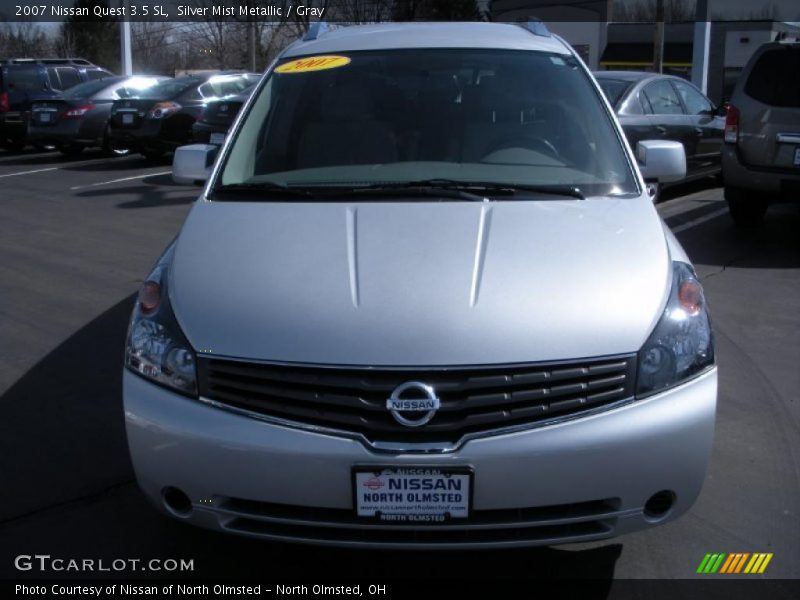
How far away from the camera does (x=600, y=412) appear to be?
2961 millimetres

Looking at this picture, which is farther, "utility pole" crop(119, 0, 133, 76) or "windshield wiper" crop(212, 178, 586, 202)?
"utility pole" crop(119, 0, 133, 76)

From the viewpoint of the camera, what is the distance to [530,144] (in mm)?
4375

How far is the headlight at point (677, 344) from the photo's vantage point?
3043 millimetres

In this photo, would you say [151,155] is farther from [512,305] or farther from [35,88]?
[512,305]

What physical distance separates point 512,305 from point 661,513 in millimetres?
812

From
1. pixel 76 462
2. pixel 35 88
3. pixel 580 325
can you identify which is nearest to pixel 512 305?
pixel 580 325

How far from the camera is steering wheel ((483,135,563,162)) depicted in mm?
4336

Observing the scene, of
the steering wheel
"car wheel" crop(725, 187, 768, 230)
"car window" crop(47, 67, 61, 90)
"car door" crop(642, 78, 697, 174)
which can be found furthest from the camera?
"car window" crop(47, 67, 61, 90)

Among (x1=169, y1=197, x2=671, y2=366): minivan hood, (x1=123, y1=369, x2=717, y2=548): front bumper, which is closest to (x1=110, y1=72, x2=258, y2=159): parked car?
(x1=169, y1=197, x2=671, y2=366): minivan hood

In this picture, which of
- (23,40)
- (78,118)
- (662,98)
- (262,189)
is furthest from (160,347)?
(23,40)

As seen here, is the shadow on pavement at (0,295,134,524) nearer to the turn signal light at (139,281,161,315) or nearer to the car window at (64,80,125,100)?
the turn signal light at (139,281,161,315)

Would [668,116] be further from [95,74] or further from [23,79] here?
[95,74]

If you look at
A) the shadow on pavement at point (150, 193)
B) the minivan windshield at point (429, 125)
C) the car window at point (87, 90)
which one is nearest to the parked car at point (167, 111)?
the car window at point (87, 90)

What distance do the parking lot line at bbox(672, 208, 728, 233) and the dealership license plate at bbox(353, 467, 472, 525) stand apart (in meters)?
7.57
